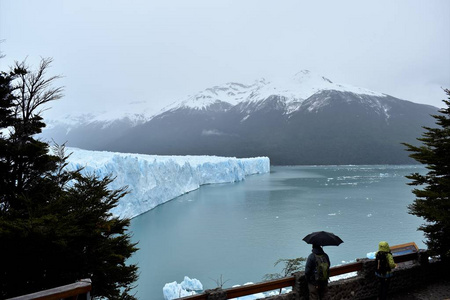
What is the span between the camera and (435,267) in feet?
17.7

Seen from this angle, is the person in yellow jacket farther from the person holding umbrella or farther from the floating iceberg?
the floating iceberg

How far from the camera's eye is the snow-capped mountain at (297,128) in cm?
11200

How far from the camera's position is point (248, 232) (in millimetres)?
19250

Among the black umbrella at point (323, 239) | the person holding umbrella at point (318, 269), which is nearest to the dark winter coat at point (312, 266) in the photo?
the person holding umbrella at point (318, 269)

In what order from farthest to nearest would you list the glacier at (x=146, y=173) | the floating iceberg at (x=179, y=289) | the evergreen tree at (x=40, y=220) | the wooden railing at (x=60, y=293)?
the glacier at (x=146, y=173) < the floating iceberg at (x=179, y=289) < the evergreen tree at (x=40, y=220) < the wooden railing at (x=60, y=293)

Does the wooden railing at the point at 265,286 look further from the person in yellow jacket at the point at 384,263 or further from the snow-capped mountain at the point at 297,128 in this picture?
the snow-capped mountain at the point at 297,128

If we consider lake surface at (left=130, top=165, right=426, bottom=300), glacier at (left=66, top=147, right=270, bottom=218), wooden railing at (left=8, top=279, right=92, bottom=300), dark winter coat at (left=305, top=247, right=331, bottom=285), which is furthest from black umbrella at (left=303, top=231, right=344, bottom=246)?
glacier at (left=66, top=147, right=270, bottom=218)

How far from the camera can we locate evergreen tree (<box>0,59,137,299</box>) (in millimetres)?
3750

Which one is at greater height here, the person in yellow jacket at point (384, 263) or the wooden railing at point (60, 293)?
the wooden railing at point (60, 293)

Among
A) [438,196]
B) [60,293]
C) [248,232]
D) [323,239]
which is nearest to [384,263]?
[323,239]

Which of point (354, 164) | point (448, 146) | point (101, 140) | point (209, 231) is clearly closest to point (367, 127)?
point (354, 164)

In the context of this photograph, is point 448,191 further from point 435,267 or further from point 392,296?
point 392,296

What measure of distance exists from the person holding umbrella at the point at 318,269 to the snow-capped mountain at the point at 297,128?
106501 mm

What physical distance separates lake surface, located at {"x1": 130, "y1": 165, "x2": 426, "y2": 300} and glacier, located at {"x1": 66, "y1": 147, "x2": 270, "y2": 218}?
1413 millimetres
